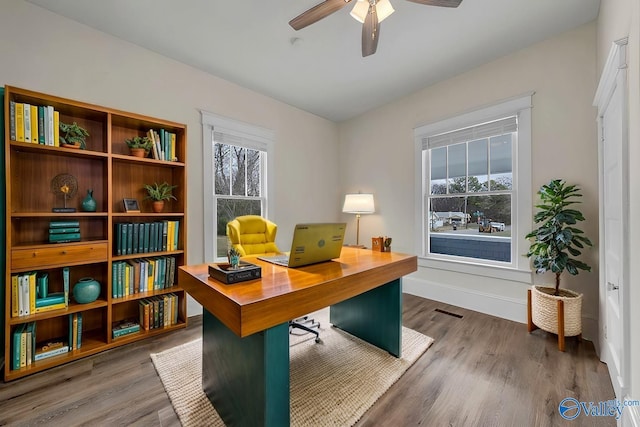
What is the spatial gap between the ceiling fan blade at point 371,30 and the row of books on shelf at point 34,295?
116 inches

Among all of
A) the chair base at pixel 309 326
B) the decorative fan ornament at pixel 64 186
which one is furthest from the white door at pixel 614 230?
the decorative fan ornament at pixel 64 186

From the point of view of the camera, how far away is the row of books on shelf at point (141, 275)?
2230 millimetres

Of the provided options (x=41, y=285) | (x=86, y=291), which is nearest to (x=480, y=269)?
(x=86, y=291)

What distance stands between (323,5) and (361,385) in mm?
2504

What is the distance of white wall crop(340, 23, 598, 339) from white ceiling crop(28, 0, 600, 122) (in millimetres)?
191

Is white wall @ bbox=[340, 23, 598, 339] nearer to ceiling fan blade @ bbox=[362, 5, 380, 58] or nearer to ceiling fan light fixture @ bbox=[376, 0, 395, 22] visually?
ceiling fan blade @ bbox=[362, 5, 380, 58]

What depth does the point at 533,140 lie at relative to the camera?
2.60 meters

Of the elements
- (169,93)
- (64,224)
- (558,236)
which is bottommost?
(558,236)

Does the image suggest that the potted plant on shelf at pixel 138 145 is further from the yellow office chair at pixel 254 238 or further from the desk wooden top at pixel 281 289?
the desk wooden top at pixel 281 289

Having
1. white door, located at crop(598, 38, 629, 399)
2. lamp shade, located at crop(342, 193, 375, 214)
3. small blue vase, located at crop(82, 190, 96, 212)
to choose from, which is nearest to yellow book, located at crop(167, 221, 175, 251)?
small blue vase, located at crop(82, 190, 96, 212)

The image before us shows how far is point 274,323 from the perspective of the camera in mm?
1078

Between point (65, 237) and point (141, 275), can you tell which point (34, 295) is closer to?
point (65, 237)

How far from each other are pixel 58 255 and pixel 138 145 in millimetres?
1086

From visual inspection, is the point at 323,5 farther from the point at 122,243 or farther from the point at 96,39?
the point at 122,243
